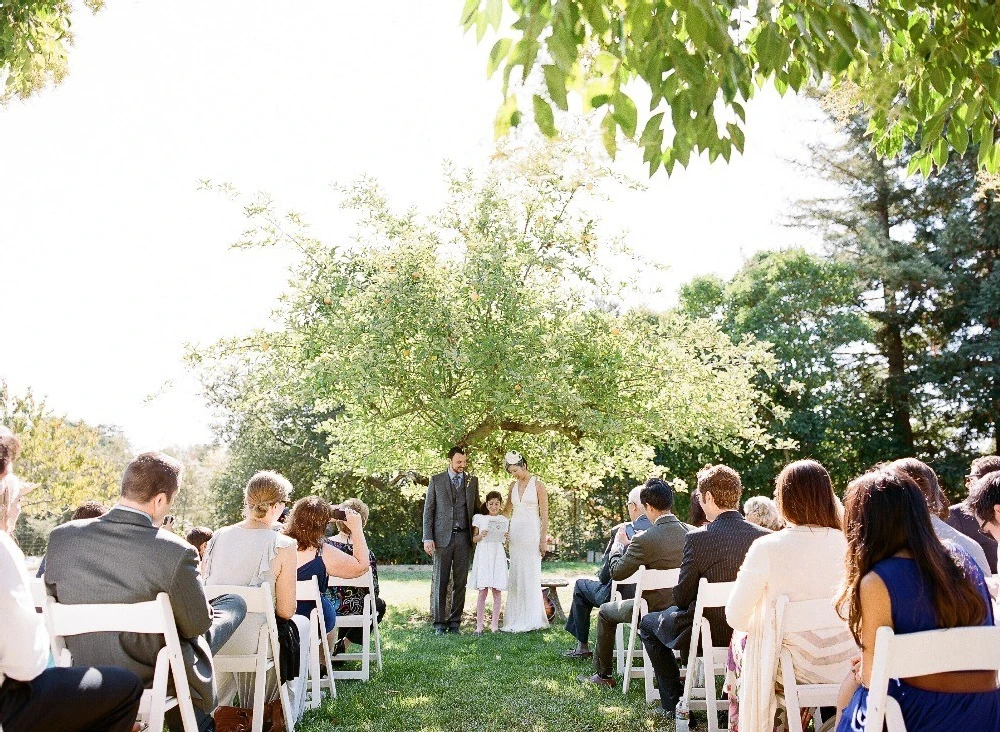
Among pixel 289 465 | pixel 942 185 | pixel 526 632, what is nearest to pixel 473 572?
pixel 526 632

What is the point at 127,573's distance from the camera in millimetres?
3969

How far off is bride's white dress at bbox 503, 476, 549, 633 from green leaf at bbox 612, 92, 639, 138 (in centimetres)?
801

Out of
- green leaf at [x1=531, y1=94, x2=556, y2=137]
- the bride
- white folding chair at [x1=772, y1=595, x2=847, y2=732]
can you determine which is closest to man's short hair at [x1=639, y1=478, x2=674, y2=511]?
white folding chair at [x1=772, y1=595, x2=847, y2=732]

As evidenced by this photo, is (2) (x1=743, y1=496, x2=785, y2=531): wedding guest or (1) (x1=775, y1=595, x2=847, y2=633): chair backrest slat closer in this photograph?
(1) (x1=775, y1=595, x2=847, y2=633): chair backrest slat

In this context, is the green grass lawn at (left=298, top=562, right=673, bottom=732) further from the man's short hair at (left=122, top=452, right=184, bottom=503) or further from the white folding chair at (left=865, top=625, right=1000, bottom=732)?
the white folding chair at (left=865, top=625, right=1000, bottom=732)

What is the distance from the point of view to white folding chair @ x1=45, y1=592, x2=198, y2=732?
373 cm

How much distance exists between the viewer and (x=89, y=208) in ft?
62.7

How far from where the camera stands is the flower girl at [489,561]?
10.6 metres

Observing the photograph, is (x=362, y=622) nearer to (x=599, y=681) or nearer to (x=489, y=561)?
(x=599, y=681)

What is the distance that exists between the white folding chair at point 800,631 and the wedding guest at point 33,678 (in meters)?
2.71

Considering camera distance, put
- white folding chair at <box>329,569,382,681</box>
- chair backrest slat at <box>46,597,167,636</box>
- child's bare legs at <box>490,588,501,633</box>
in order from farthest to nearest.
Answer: child's bare legs at <box>490,588,501,633</box>, white folding chair at <box>329,569,382,681</box>, chair backrest slat at <box>46,597,167,636</box>

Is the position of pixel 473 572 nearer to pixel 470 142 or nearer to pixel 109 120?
pixel 470 142

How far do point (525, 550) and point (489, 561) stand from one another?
45 cm

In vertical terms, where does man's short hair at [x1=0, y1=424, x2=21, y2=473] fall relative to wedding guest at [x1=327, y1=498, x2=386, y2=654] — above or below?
above
